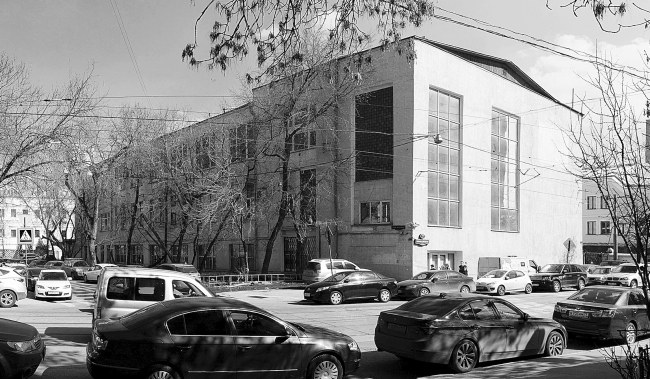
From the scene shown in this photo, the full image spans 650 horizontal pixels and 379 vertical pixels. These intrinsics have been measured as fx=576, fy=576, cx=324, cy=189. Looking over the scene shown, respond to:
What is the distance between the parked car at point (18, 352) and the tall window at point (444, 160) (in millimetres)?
28689

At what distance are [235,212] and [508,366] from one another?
78.9 ft

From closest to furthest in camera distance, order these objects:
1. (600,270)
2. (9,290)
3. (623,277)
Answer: (9,290) < (623,277) < (600,270)

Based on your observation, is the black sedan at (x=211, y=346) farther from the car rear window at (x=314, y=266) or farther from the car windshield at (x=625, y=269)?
the car windshield at (x=625, y=269)

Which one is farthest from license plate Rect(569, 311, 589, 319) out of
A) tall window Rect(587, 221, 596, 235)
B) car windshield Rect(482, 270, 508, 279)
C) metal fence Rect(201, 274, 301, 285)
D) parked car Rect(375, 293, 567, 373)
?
tall window Rect(587, 221, 596, 235)

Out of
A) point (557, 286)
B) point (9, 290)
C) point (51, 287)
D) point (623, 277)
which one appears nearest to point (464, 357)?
point (9, 290)

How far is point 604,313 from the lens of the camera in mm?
13680

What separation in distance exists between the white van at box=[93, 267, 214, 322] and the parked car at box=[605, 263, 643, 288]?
23786 millimetres

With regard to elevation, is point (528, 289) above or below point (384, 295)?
below

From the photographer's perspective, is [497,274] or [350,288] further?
[497,274]

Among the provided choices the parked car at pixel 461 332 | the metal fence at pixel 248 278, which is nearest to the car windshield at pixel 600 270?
the metal fence at pixel 248 278

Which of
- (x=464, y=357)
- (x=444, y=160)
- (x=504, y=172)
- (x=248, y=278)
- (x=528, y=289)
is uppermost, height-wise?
(x=444, y=160)

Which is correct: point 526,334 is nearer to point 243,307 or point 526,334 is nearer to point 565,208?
point 243,307

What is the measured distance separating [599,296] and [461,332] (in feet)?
21.0

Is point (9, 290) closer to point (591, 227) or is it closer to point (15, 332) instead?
point (15, 332)
